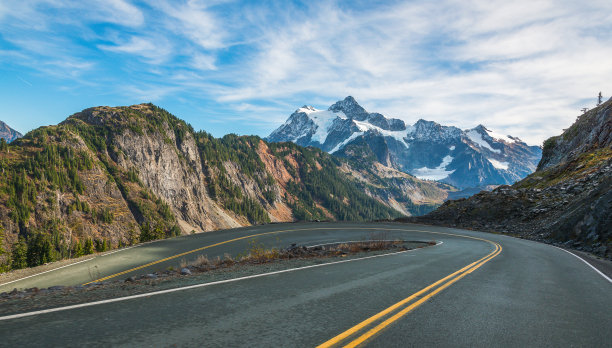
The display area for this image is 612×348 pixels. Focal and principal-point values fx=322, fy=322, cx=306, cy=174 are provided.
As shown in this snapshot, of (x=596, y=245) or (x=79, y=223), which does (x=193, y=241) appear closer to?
(x=596, y=245)

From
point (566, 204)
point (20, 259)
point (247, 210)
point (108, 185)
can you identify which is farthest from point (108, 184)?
point (566, 204)

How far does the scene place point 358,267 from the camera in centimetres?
1059

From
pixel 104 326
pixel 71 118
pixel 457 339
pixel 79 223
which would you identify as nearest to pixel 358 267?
pixel 457 339

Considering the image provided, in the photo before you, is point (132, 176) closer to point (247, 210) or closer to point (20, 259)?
point (247, 210)

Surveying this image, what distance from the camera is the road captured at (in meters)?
4.40

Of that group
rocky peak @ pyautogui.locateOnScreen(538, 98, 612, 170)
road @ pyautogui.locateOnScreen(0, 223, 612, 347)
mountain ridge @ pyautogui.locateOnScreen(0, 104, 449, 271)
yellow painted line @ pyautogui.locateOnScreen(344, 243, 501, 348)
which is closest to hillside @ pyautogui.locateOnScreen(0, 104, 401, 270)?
mountain ridge @ pyautogui.locateOnScreen(0, 104, 449, 271)

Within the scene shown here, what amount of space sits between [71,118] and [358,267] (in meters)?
203

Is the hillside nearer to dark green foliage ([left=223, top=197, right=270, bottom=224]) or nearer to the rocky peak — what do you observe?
dark green foliage ([left=223, top=197, right=270, bottom=224])

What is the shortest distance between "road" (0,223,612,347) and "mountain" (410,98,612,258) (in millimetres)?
14632

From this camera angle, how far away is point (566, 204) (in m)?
29.2

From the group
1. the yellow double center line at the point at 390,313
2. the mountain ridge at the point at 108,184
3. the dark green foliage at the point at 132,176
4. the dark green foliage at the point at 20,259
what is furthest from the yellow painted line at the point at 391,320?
the dark green foliage at the point at 132,176

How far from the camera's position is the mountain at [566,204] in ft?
70.1

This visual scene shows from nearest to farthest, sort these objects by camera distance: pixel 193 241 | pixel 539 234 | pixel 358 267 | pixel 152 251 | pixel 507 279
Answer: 1. pixel 507 279
2. pixel 358 267
3. pixel 152 251
4. pixel 193 241
5. pixel 539 234

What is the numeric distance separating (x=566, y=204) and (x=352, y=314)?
3291cm
